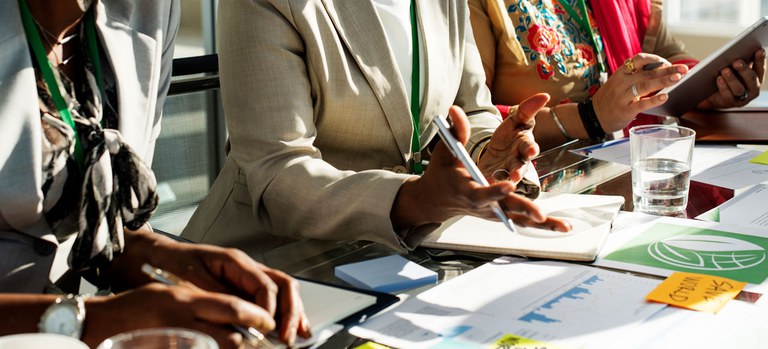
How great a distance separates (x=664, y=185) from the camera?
141 centimetres

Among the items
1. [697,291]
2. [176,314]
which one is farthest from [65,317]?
[697,291]

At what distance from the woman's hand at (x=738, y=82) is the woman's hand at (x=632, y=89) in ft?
1.21

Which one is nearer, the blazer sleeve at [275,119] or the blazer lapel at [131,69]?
the blazer lapel at [131,69]

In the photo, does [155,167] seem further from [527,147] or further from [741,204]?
[741,204]

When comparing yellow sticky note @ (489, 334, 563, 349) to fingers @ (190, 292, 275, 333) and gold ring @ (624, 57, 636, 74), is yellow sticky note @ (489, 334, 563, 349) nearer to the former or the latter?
fingers @ (190, 292, 275, 333)

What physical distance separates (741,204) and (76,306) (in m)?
1.05

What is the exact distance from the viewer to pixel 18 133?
3.51ft

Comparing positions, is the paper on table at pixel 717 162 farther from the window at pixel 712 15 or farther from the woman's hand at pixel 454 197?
the window at pixel 712 15

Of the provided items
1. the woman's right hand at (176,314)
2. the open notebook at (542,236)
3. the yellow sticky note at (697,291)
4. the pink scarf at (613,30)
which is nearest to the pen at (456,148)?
the open notebook at (542,236)

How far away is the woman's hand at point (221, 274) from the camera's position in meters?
0.92

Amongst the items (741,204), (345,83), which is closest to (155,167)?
(345,83)

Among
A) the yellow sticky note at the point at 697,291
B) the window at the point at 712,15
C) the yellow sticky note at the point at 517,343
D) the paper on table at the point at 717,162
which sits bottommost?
the window at the point at 712,15

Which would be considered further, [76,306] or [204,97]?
[204,97]

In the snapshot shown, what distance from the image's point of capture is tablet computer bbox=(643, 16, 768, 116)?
197 centimetres
